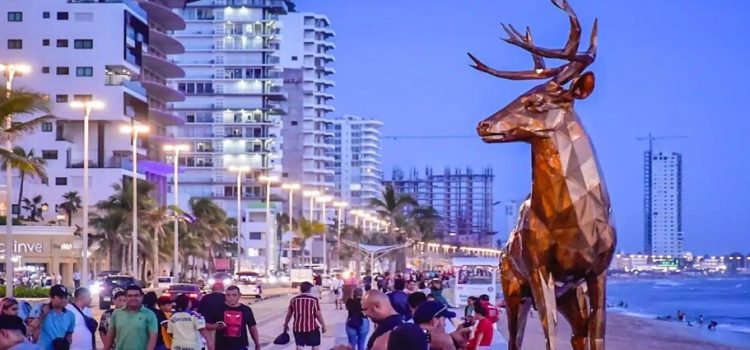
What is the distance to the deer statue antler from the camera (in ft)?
37.7

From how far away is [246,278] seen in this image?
209ft

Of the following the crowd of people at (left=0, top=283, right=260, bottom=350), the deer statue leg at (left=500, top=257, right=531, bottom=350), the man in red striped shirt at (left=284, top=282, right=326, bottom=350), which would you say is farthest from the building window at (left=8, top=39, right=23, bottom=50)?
the deer statue leg at (left=500, top=257, right=531, bottom=350)

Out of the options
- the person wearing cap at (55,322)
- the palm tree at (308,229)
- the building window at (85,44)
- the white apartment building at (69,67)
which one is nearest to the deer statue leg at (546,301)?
the person wearing cap at (55,322)

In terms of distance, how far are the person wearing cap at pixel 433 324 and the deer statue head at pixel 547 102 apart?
2570 mm

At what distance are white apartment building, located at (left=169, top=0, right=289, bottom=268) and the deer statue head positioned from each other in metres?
132

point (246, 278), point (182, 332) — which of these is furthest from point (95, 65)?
point (182, 332)

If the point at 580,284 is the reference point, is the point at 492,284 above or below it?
below

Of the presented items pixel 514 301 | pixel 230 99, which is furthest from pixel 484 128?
pixel 230 99

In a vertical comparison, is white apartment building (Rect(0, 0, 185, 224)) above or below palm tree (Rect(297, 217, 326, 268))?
above

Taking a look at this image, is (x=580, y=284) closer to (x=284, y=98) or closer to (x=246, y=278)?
(x=246, y=278)

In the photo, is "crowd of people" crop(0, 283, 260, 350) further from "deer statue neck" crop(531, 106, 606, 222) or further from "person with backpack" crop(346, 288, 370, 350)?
"person with backpack" crop(346, 288, 370, 350)

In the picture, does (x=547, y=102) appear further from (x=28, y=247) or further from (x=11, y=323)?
(x=28, y=247)

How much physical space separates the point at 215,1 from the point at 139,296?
14190cm

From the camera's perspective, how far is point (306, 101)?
170 metres
